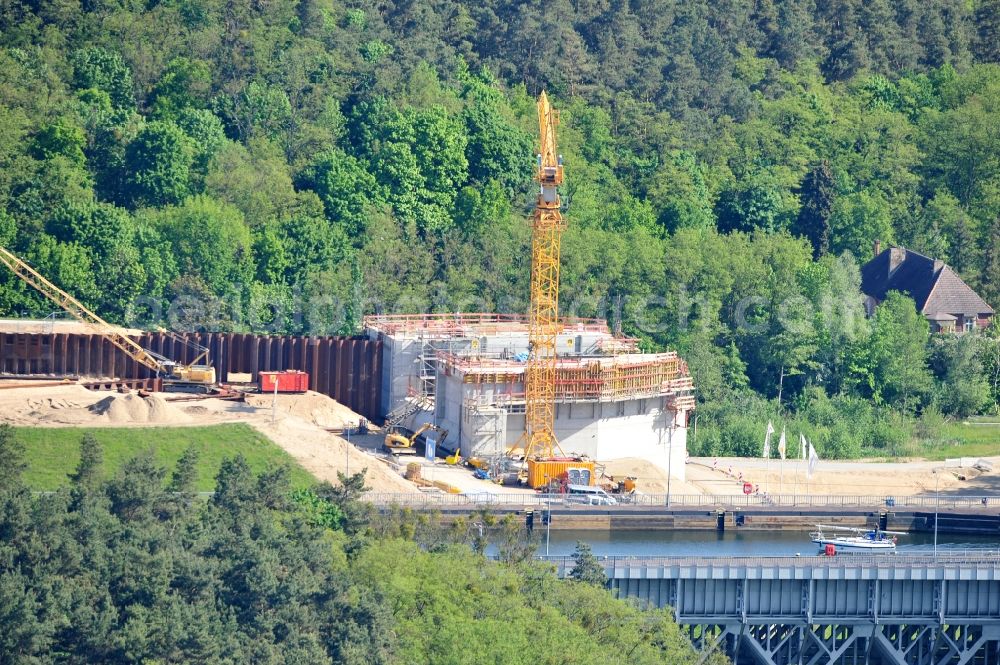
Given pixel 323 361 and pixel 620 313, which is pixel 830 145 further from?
pixel 323 361

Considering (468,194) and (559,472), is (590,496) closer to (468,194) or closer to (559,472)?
(559,472)

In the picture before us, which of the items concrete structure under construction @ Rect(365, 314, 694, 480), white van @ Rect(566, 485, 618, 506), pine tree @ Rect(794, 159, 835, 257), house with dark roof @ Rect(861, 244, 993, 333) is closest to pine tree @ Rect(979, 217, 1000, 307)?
house with dark roof @ Rect(861, 244, 993, 333)

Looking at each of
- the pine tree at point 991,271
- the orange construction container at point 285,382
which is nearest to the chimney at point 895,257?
the pine tree at point 991,271

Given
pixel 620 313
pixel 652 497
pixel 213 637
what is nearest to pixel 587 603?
pixel 213 637

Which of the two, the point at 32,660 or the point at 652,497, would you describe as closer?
the point at 32,660

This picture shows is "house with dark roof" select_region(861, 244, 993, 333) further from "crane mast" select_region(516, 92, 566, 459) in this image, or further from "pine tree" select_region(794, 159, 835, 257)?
"crane mast" select_region(516, 92, 566, 459)

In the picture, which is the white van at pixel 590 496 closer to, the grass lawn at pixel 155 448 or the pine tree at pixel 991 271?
the grass lawn at pixel 155 448
